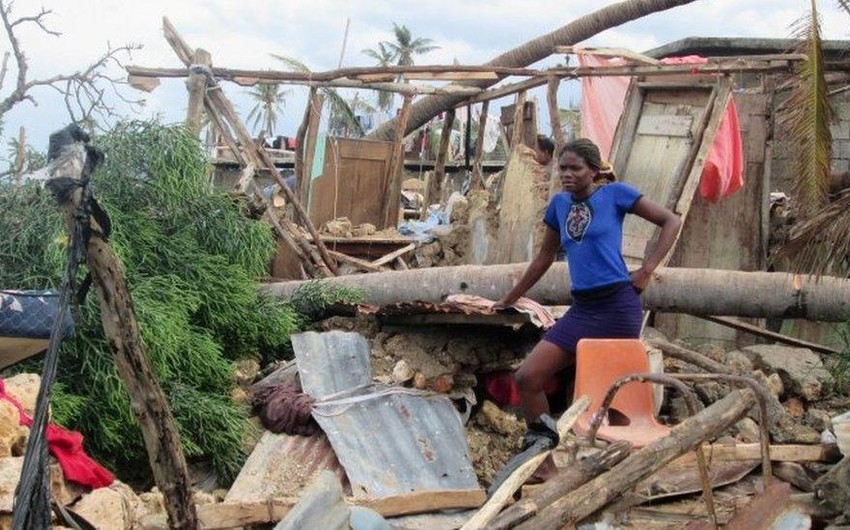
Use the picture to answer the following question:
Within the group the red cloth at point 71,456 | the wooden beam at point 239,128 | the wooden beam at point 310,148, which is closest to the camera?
the red cloth at point 71,456

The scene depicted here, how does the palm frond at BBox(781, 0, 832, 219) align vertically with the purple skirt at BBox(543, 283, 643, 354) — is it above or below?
above

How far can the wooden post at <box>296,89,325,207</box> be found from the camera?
10866mm

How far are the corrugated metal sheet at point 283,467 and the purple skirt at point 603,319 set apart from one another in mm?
1686

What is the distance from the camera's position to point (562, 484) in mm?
3451

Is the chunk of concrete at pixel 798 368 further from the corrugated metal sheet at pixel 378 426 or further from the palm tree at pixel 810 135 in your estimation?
the corrugated metal sheet at pixel 378 426

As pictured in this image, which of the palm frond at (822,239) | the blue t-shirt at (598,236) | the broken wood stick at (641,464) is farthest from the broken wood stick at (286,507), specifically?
the palm frond at (822,239)

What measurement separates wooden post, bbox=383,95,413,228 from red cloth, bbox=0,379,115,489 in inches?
282

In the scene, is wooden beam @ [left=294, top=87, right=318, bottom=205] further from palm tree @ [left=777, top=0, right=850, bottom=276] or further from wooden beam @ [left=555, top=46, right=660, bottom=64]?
palm tree @ [left=777, top=0, right=850, bottom=276]

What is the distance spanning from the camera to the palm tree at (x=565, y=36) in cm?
1193

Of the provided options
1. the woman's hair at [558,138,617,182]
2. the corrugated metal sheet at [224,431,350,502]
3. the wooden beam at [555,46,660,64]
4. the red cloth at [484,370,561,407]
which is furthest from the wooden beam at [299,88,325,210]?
the woman's hair at [558,138,617,182]

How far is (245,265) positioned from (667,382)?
435 centimetres

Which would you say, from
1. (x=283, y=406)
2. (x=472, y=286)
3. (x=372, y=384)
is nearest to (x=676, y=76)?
(x=472, y=286)

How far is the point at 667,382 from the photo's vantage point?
4176 mm

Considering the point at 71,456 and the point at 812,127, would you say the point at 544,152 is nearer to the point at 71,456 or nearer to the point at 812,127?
the point at 812,127
